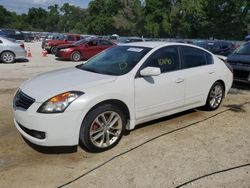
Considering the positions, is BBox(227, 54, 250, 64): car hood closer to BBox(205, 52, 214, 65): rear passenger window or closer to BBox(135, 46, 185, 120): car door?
BBox(205, 52, 214, 65): rear passenger window

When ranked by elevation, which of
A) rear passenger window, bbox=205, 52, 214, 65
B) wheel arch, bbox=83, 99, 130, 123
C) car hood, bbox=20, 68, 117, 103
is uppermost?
rear passenger window, bbox=205, 52, 214, 65

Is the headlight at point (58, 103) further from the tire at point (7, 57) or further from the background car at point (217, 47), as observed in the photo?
the tire at point (7, 57)

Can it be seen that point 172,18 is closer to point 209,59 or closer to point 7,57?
point 7,57

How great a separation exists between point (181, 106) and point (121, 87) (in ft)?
5.11

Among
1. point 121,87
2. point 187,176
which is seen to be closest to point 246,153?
point 187,176

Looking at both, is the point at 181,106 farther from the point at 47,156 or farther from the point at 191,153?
the point at 47,156

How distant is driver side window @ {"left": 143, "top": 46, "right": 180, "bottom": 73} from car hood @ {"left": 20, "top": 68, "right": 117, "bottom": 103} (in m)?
0.84

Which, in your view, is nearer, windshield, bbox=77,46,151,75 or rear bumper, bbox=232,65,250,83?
windshield, bbox=77,46,151,75

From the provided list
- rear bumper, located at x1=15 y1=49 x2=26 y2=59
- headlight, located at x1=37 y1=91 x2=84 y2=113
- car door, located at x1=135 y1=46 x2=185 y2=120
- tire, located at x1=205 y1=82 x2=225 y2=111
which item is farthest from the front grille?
rear bumper, located at x1=15 y1=49 x2=26 y2=59

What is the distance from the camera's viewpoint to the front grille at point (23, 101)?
4410 millimetres

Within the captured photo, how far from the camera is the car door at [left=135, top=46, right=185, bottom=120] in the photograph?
5066 mm

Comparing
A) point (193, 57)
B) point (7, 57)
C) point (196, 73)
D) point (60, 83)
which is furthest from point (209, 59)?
point (7, 57)

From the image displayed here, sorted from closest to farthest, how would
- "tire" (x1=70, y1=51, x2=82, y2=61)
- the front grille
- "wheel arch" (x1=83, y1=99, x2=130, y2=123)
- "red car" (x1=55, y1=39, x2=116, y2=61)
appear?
1. the front grille
2. "wheel arch" (x1=83, y1=99, x2=130, y2=123)
3. "red car" (x1=55, y1=39, x2=116, y2=61)
4. "tire" (x1=70, y1=51, x2=82, y2=61)

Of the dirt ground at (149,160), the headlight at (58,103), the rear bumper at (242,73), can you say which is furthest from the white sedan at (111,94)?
the rear bumper at (242,73)
